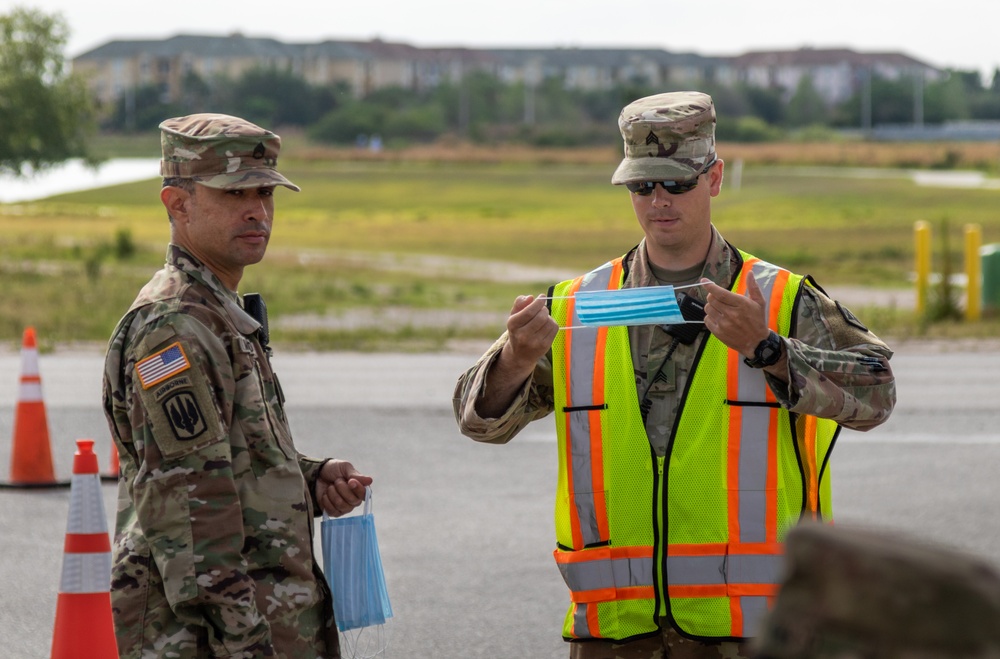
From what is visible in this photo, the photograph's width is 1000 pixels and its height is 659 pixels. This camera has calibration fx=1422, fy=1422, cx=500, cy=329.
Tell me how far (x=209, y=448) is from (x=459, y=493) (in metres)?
6.41

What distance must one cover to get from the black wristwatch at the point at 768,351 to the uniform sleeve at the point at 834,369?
0.03 meters

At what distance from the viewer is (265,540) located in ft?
10.5

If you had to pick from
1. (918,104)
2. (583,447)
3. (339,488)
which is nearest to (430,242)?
(339,488)

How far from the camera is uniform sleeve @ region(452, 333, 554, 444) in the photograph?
11.1 ft

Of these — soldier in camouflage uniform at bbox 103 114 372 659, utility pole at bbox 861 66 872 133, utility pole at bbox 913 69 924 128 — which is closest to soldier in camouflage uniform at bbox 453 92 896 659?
soldier in camouflage uniform at bbox 103 114 372 659

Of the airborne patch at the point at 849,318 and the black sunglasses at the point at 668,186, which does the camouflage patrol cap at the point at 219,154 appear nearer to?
the black sunglasses at the point at 668,186

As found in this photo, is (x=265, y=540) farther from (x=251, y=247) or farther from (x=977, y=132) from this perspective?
(x=977, y=132)

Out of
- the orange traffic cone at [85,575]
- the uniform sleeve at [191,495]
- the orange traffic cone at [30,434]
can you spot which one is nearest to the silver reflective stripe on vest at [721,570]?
the uniform sleeve at [191,495]

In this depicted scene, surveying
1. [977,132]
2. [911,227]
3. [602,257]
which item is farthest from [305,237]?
[977,132]

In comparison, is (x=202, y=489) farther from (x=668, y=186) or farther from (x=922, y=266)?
(x=922, y=266)

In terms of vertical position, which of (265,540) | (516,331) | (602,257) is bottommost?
(602,257)

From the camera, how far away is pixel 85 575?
5246mm

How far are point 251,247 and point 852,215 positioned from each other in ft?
164

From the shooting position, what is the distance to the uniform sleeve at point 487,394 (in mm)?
3379
